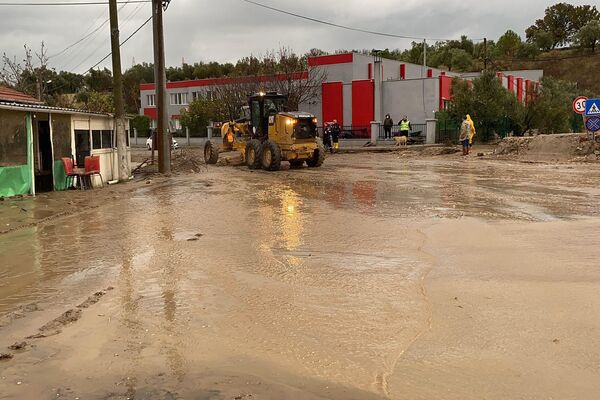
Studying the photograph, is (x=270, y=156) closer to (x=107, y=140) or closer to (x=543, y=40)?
(x=107, y=140)

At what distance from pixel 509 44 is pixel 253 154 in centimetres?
7200

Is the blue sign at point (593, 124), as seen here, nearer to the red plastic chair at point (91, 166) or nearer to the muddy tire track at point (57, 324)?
the red plastic chair at point (91, 166)

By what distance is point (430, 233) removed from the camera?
972 cm

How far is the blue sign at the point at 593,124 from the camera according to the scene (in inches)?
902

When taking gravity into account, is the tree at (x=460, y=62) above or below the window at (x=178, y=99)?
above

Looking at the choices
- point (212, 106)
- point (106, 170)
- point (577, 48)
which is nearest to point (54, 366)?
point (106, 170)

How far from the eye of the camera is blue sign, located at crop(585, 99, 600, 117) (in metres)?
22.6

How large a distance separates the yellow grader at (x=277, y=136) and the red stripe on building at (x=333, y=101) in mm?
21558

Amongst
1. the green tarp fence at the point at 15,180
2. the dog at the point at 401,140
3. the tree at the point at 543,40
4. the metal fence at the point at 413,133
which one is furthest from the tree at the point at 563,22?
the green tarp fence at the point at 15,180

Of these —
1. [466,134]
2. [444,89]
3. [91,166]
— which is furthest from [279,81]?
[91,166]

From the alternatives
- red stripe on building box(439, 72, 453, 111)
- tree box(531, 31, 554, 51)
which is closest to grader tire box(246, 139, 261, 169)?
red stripe on building box(439, 72, 453, 111)

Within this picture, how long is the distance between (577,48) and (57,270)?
92.5 metres

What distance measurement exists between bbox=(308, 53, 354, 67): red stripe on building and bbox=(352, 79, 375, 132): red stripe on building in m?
2.43

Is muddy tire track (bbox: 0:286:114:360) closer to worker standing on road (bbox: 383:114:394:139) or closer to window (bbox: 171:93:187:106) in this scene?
worker standing on road (bbox: 383:114:394:139)
